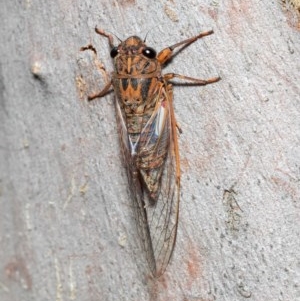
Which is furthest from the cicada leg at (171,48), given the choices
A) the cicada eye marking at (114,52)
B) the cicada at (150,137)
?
the cicada eye marking at (114,52)

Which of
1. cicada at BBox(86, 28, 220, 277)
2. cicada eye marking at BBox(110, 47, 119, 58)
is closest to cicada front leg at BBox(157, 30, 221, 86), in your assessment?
cicada at BBox(86, 28, 220, 277)

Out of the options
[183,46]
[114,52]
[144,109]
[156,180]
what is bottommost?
[156,180]

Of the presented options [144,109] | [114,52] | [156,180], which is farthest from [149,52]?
[156,180]

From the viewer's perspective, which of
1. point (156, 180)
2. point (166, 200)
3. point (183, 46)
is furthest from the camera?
point (156, 180)

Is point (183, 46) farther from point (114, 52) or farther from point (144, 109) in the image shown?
point (144, 109)

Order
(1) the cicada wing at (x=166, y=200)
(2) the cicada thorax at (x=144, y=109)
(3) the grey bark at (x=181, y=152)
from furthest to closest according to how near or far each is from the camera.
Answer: (2) the cicada thorax at (x=144, y=109), (1) the cicada wing at (x=166, y=200), (3) the grey bark at (x=181, y=152)

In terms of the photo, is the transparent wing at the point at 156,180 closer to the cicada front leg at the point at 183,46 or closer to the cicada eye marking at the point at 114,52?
the cicada front leg at the point at 183,46
